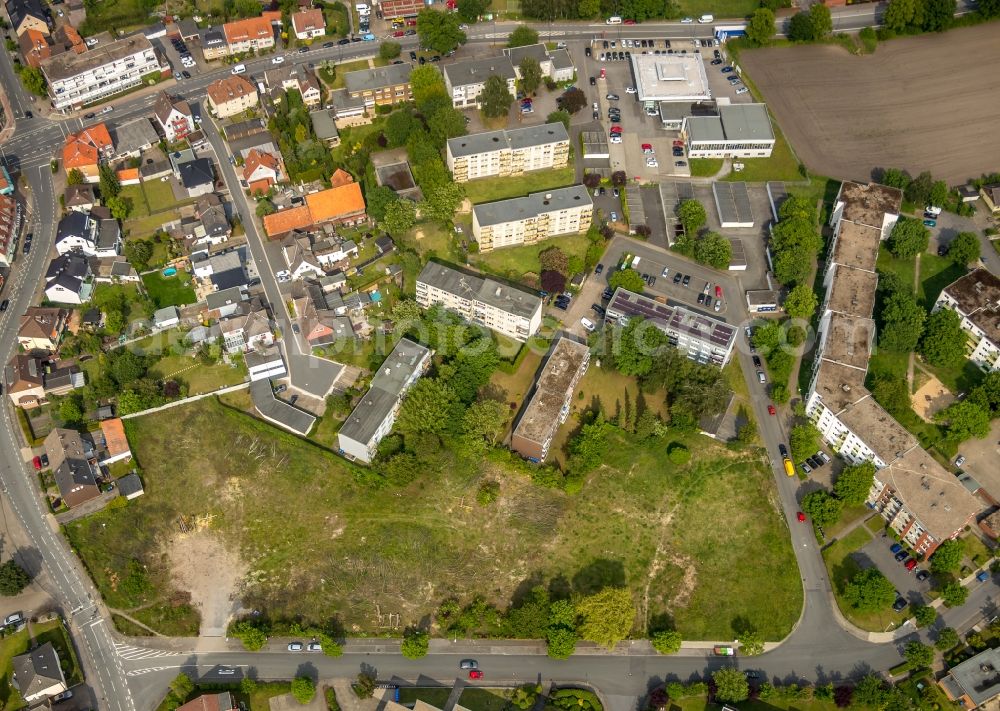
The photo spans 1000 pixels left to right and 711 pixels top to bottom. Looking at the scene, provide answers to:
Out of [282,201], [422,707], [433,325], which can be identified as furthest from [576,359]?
[282,201]

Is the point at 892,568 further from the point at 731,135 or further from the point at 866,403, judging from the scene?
the point at 731,135

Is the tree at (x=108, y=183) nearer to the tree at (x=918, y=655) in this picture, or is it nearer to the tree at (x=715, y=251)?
the tree at (x=715, y=251)

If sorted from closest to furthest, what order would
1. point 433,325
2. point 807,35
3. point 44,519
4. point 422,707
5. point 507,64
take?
point 422,707 → point 44,519 → point 433,325 → point 507,64 → point 807,35

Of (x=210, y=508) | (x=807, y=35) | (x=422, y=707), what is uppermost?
(x=807, y=35)

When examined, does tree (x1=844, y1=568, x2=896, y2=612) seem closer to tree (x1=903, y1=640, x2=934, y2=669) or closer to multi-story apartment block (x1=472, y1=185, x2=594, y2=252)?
tree (x1=903, y1=640, x2=934, y2=669)

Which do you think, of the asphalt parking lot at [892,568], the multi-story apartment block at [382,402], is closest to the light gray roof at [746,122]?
the multi-story apartment block at [382,402]

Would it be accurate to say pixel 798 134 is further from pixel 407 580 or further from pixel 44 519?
pixel 44 519

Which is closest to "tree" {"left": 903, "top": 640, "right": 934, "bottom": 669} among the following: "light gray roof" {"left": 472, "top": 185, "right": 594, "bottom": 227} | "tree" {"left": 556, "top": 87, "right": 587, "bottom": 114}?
"light gray roof" {"left": 472, "top": 185, "right": 594, "bottom": 227}
